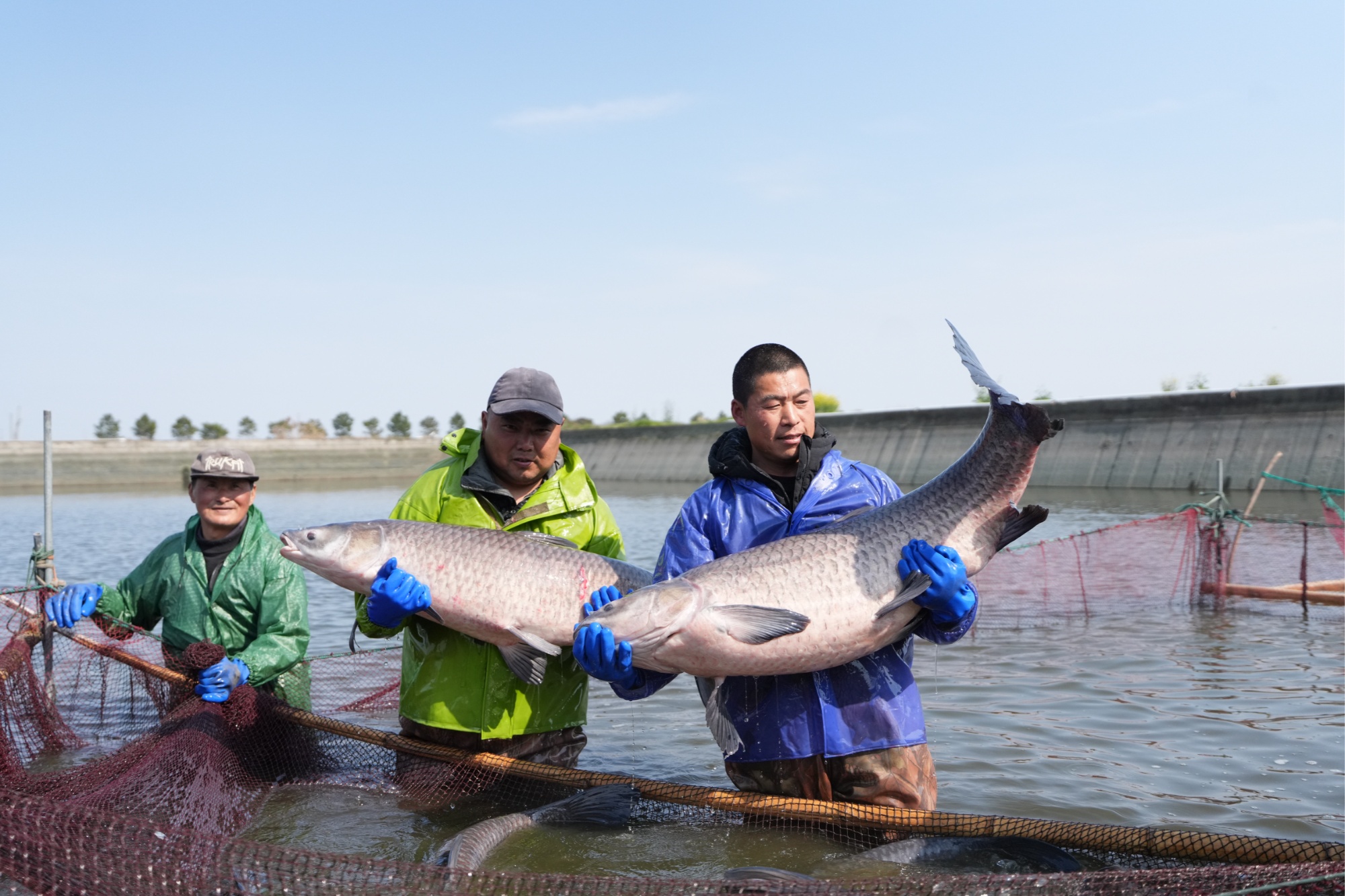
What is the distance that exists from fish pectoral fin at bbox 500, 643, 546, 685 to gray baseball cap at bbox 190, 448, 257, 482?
2.17m

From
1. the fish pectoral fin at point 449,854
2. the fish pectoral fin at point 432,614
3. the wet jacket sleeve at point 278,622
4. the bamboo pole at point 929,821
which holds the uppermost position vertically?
the fish pectoral fin at point 432,614

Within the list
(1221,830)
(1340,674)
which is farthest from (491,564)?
(1340,674)

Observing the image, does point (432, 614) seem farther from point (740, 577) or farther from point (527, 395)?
point (740, 577)

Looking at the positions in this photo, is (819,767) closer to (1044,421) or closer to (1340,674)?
(1044,421)

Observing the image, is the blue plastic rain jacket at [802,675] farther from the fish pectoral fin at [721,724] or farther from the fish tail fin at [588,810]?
the fish tail fin at [588,810]

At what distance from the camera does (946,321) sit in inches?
→ 167

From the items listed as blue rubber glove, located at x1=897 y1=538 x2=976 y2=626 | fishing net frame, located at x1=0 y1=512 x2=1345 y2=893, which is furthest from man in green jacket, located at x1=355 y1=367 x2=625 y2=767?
blue rubber glove, located at x1=897 y1=538 x2=976 y2=626

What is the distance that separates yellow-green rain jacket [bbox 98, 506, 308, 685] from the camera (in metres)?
5.91

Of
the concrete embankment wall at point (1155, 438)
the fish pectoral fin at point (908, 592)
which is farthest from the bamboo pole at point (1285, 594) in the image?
the concrete embankment wall at point (1155, 438)

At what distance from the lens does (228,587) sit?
5.91 m

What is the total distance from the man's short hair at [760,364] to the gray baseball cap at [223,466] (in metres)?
3.06

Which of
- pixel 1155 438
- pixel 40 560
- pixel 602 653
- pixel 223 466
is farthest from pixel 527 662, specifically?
pixel 1155 438

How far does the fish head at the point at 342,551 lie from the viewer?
460 centimetres

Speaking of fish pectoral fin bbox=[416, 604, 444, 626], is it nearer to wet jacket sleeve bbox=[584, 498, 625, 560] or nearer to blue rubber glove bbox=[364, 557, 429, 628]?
blue rubber glove bbox=[364, 557, 429, 628]
